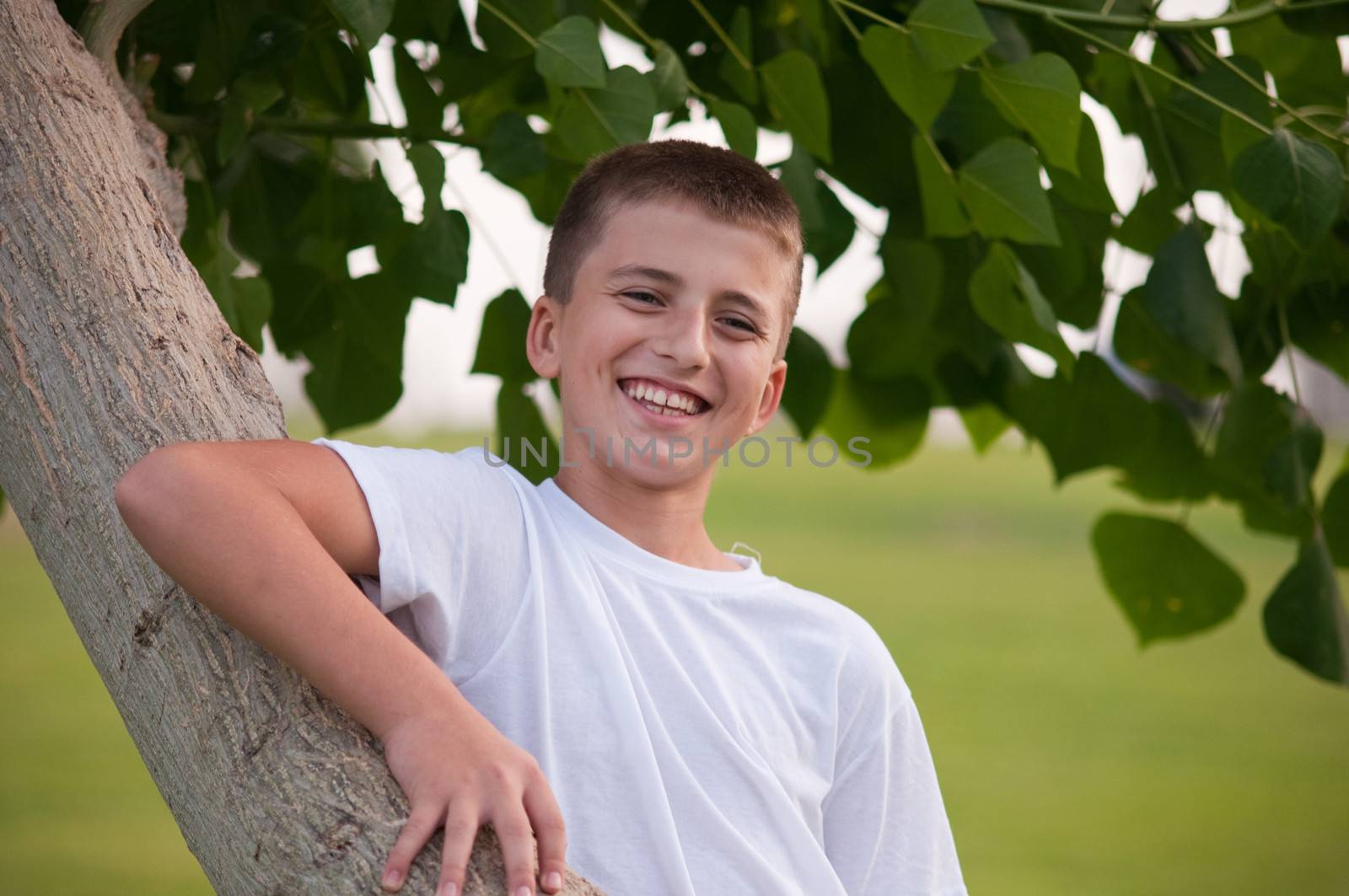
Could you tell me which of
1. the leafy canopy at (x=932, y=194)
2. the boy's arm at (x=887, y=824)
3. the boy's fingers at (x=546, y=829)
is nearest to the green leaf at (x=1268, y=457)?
the leafy canopy at (x=932, y=194)

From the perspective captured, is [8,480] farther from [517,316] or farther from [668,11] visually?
[668,11]

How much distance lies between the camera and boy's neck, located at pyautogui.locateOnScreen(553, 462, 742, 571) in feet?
2.03

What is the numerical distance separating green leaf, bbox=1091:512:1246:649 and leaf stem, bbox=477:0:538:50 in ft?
1.68

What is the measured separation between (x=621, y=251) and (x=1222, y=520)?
5717 mm

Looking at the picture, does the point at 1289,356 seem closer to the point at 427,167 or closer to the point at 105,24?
the point at 427,167

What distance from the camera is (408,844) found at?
37 cm

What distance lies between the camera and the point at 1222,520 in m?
5.77

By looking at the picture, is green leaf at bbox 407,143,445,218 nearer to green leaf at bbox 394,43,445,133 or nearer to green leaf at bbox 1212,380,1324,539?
green leaf at bbox 394,43,445,133

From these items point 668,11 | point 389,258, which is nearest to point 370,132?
point 389,258

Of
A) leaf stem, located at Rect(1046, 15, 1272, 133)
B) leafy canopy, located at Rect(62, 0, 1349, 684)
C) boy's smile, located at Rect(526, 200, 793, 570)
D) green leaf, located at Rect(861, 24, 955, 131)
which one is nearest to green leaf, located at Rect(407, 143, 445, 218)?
leafy canopy, located at Rect(62, 0, 1349, 684)

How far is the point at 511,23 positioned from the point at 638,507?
0.25 m

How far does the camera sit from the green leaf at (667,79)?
67 centimetres

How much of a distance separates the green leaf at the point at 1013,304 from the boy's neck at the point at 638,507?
0.21 metres

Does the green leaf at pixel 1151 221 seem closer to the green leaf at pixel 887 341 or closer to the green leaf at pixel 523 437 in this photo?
the green leaf at pixel 887 341
